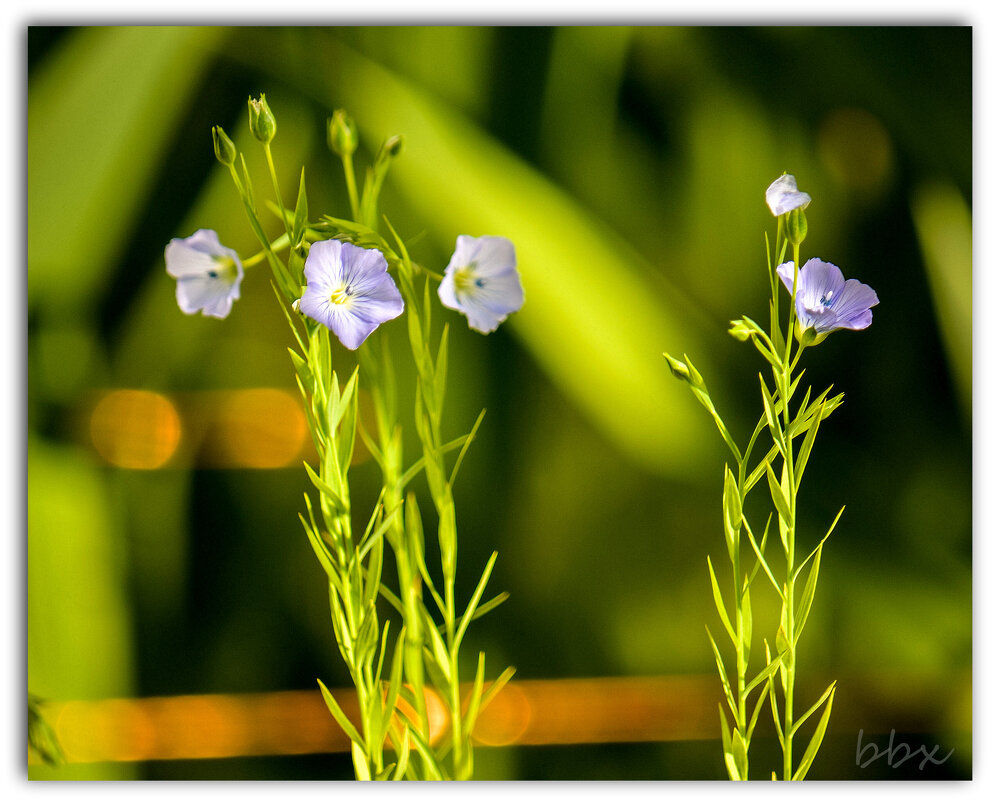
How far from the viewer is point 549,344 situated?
750 mm

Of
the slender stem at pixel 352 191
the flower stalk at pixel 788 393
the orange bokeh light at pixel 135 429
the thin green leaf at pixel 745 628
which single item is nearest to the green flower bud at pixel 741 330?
the flower stalk at pixel 788 393

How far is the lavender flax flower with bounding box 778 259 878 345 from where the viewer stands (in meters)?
0.61

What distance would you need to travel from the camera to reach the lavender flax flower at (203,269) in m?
0.65

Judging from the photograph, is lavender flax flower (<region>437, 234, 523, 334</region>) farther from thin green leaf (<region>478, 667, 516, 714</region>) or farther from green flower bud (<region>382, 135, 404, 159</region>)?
thin green leaf (<region>478, 667, 516, 714</region>)

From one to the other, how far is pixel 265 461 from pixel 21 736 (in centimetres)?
33

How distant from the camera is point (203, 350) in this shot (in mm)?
752

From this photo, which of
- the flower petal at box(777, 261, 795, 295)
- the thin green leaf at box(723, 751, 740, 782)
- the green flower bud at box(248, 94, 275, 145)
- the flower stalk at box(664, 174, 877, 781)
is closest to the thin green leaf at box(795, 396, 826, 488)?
the flower stalk at box(664, 174, 877, 781)

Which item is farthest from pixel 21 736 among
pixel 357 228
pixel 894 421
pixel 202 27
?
pixel 894 421

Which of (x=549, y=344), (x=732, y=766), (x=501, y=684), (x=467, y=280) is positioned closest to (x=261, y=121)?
(x=467, y=280)

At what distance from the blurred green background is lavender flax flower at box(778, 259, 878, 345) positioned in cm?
11

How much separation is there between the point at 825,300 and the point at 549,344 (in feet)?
0.79

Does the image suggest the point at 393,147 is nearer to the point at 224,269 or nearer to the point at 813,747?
the point at 224,269

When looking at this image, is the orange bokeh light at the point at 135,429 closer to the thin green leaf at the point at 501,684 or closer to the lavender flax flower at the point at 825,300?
the thin green leaf at the point at 501,684

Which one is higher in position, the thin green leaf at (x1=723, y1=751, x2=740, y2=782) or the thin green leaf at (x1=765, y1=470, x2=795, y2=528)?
the thin green leaf at (x1=765, y1=470, x2=795, y2=528)
